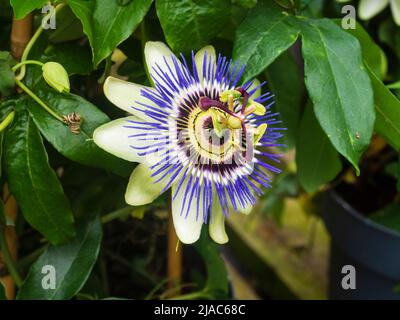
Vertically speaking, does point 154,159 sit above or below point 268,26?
below

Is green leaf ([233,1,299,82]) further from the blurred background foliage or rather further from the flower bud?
the flower bud

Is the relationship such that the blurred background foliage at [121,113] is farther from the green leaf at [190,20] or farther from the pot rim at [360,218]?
the pot rim at [360,218]

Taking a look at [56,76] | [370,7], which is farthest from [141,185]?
[370,7]

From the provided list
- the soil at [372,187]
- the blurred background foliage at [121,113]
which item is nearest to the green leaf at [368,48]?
the blurred background foliage at [121,113]

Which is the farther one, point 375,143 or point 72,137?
point 375,143

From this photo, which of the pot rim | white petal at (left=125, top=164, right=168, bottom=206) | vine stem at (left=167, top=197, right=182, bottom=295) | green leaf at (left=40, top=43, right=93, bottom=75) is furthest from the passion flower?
the pot rim
